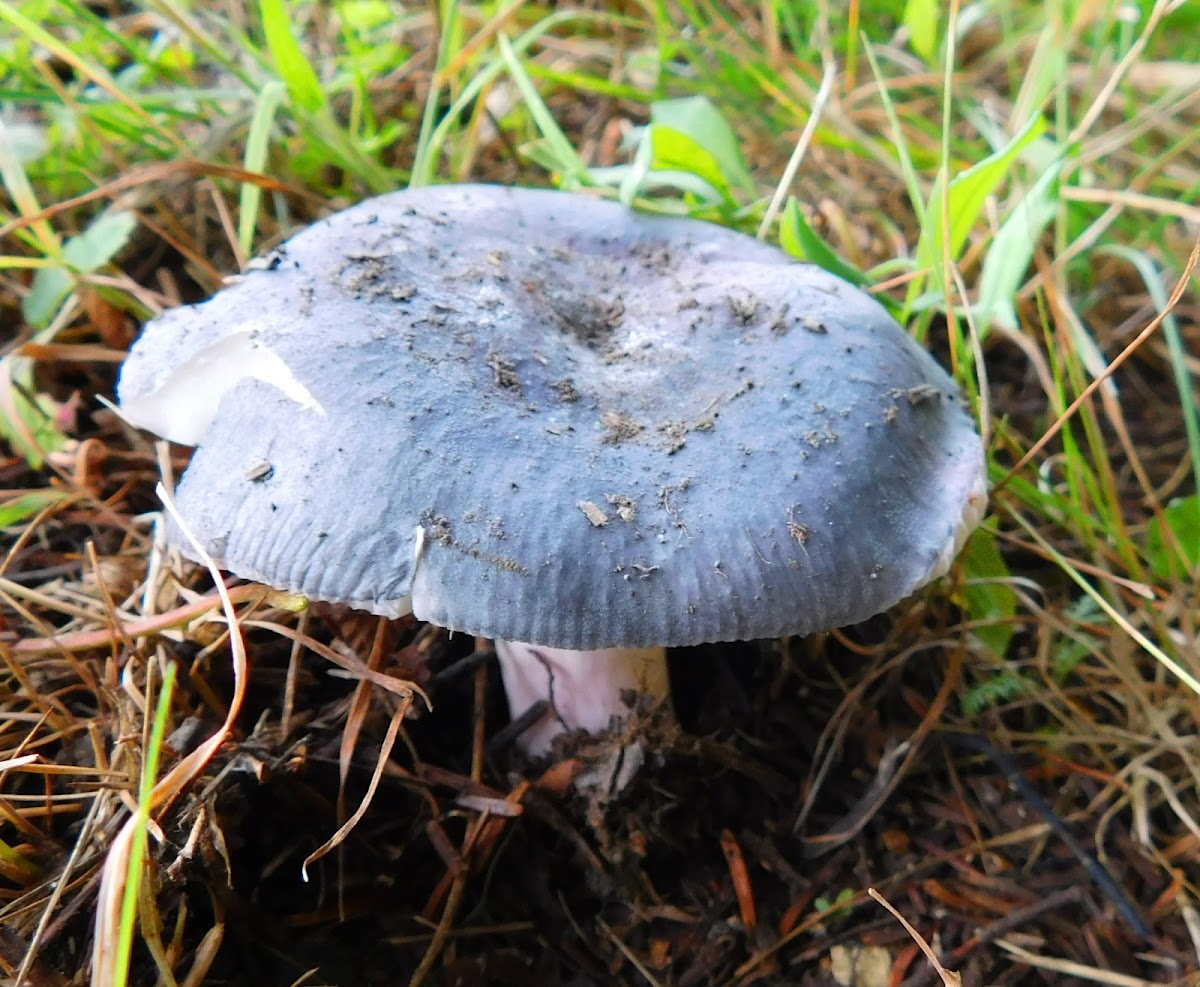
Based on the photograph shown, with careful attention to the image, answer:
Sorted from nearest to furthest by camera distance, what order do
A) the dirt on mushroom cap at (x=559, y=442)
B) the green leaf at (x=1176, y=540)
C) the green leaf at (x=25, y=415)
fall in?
the dirt on mushroom cap at (x=559, y=442)
the green leaf at (x=25, y=415)
the green leaf at (x=1176, y=540)

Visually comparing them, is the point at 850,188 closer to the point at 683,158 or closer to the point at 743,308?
the point at 683,158

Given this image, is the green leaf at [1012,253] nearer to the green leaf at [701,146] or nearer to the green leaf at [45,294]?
the green leaf at [701,146]

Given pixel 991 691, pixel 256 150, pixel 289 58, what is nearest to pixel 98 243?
pixel 256 150

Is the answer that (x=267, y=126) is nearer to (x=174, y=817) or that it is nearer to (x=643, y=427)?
(x=643, y=427)

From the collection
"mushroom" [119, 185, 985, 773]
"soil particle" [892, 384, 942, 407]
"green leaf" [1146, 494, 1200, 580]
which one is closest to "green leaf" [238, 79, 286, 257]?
"mushroom" [119, 185, 985, 773]

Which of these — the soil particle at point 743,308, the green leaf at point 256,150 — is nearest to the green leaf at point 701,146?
the soil particle at point 743,308

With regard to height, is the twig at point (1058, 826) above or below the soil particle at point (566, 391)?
below

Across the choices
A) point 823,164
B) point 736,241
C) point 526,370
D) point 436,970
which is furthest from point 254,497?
point 823,164
